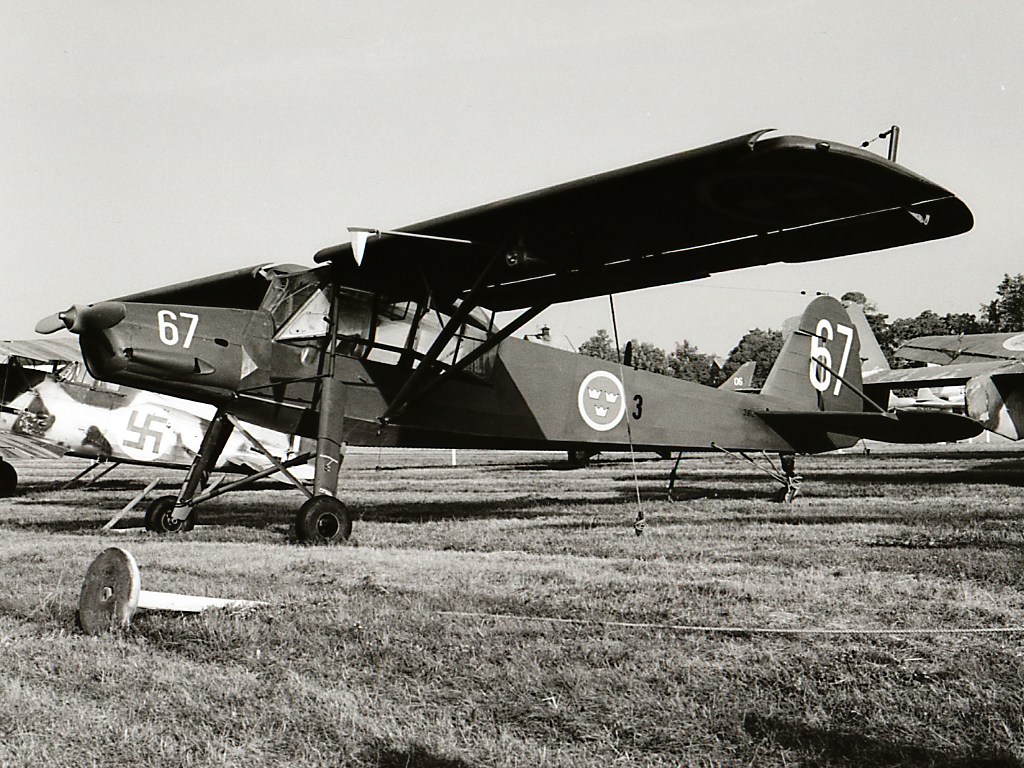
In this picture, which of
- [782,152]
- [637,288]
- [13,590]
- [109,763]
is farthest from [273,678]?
[637,288]

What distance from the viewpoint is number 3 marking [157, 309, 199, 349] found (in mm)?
7895

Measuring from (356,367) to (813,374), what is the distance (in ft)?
24.1

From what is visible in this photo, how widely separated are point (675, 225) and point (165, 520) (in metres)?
5.52

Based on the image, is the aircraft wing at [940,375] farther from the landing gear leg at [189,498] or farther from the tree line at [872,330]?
the tree line at [872,330]

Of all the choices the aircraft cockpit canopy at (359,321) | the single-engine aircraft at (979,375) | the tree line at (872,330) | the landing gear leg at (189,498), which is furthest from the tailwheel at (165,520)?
the tree line at (872,330)

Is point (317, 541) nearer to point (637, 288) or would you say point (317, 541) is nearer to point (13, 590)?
point (13, 590)

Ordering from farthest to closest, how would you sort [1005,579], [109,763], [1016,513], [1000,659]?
[1016,513]
[1005,579]
[1000,659]
[109,763]

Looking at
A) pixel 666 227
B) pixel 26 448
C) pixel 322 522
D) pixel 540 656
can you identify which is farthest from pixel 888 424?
pixel 26 448

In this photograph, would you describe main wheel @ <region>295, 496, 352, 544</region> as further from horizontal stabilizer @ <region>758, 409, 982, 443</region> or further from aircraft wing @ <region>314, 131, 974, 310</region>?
horizontal stabilizer @ <region>758, 409, 982, 443</region>

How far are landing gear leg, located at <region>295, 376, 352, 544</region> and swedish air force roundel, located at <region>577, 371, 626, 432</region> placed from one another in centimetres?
341

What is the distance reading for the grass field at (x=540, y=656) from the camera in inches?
106

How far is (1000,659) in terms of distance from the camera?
128 inches

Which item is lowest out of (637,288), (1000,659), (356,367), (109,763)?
(109,763)

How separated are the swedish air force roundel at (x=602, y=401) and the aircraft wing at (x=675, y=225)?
5.76ft
